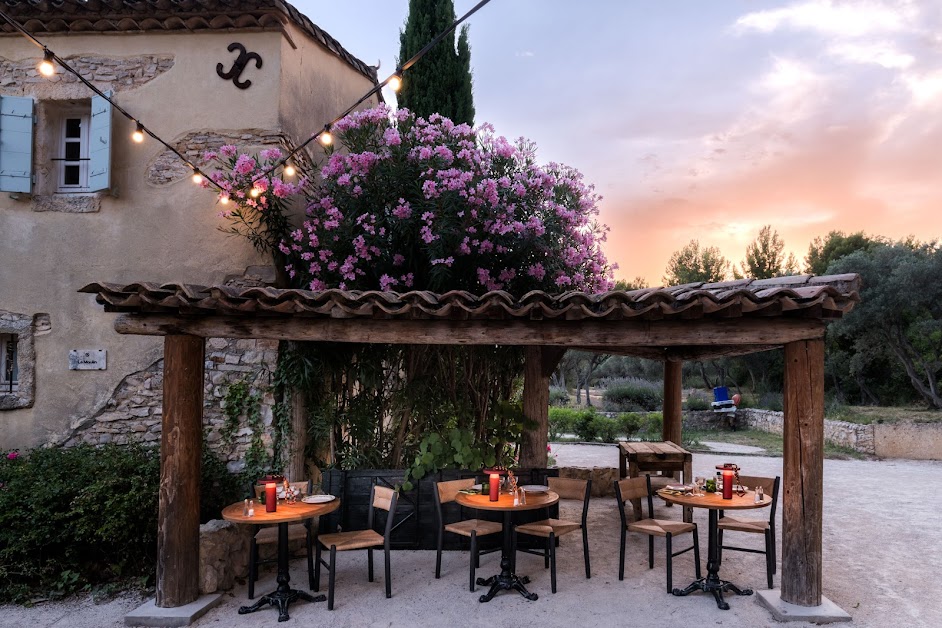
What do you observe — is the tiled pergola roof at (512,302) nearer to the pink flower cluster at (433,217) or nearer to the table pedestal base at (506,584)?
the pink flower cluster at (433,217)

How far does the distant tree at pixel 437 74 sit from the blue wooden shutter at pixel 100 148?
4.52 metres

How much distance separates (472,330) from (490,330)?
0.14 metres

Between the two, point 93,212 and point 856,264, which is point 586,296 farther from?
point 856,264

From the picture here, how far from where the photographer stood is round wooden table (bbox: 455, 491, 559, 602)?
4.93 meters

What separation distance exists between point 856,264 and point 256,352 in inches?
→ 720

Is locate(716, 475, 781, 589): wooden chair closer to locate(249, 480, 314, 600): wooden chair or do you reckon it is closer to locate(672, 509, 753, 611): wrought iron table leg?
locate(672, 509, 753, 611): wrought iron table leg

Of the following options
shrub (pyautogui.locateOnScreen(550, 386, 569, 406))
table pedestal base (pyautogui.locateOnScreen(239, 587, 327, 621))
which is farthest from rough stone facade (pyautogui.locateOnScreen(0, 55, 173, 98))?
shrub (pyautogui.locateOnScreen(550, 386, 569, 406))

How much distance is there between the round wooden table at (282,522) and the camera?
176 inches

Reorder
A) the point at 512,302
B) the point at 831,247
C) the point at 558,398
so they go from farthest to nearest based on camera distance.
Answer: the point at 831,247 → the point at 558,398 → the point at 512,302

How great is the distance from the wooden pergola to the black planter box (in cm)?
169

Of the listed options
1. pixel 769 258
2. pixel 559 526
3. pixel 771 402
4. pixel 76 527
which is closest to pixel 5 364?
pixel 76 527

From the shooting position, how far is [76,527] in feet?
16.6

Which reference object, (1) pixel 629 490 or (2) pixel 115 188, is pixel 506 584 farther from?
(2) pixel 115 188

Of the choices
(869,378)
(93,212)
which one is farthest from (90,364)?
(869,378)
